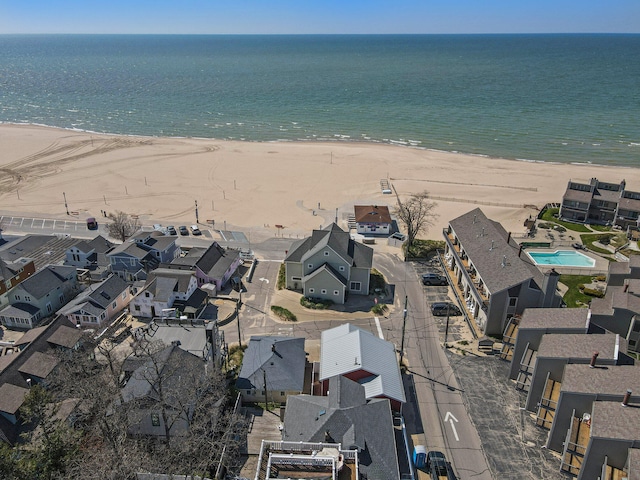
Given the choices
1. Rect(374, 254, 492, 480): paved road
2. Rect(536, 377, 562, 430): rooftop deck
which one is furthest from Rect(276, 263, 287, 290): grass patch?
Rect(536, 377, 562, 430): rooftop deck

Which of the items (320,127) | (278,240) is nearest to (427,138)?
(320,127)

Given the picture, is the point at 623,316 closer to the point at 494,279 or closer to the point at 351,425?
the point at 494,279

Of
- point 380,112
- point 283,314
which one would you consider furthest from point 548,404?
point 380,112

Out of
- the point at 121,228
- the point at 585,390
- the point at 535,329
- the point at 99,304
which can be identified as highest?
the point at 585,390

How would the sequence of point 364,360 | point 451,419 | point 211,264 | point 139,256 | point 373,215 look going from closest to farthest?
point 451,419, point 364,360, point 139,256, point 211,264, point 373,215

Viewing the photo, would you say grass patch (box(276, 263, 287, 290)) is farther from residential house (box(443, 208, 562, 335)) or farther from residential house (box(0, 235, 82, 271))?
residential house (box(0, 235, 82, 271))

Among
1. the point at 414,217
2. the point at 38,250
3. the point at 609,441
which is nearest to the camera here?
the point at 609,441

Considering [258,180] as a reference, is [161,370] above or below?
above

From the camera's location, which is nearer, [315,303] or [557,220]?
[315,303]
